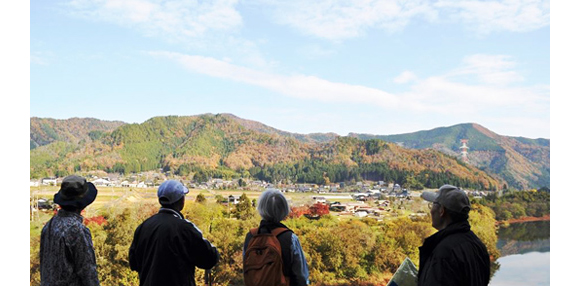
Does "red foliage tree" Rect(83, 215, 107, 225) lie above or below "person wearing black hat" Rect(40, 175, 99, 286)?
below

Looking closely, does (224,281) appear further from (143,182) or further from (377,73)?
(377,73)

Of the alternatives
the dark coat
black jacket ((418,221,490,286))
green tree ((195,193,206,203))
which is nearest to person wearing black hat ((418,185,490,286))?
black jacket ((418,221,490,286))

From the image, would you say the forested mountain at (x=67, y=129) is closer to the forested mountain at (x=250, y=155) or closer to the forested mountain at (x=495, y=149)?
the forested mountain at (x=250, y=155)

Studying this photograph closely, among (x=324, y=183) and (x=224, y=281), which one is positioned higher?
(x=324, y=183)

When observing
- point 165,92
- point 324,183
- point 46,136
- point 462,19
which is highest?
point 462,19

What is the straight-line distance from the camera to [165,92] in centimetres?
808

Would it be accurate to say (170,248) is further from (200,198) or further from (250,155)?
(250,155)

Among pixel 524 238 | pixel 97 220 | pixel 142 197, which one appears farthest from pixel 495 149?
pixel 97 220

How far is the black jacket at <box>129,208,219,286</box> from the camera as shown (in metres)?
2.21

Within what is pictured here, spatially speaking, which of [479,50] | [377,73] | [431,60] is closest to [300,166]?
[377,73]

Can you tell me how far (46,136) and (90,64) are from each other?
1891 millimetres

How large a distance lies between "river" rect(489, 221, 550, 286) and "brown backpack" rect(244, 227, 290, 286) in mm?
6025

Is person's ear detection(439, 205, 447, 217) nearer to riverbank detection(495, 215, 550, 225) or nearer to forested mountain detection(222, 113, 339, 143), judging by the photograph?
riverbank detection(495, 215, 550, 225)

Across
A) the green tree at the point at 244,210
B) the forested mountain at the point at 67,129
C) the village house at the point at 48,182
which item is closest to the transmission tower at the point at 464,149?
the green tree at the point at 244,210
